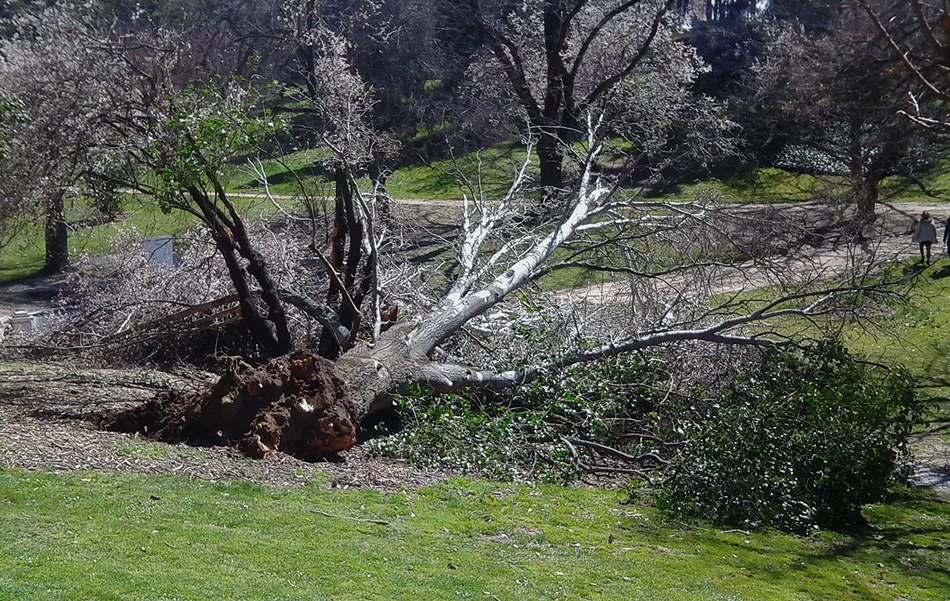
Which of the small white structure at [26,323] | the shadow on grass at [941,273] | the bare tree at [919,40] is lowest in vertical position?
the small white structure at [26,323]

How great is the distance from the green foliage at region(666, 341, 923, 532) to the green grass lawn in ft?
1.10

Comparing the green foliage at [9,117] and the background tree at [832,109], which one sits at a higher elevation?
the background tree at [832,109]

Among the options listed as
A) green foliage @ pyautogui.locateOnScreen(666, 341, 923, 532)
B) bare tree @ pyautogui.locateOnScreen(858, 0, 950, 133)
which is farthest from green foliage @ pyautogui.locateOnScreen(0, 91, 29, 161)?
bare tree @ pyautogui.locateOnScreen(858, 0, 950, 133)

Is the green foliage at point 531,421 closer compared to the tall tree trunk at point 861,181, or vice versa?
the green foliage at point 531,421

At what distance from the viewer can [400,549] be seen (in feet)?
20.8

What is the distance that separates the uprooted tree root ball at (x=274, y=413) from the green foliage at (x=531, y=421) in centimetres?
72

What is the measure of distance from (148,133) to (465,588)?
692 cm

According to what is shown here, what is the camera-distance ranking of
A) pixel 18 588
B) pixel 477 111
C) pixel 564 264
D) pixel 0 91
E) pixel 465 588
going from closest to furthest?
pixel 18 588 < pixel 465 588 < pixel 0 91 < pixel 564 264 < pixel 477 111

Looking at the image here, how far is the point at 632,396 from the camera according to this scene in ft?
36.6

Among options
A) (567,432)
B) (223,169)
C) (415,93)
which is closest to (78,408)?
(223,169)

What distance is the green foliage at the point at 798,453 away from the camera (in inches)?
338

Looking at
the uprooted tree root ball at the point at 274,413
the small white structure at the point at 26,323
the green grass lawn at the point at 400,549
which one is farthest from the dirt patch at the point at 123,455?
the small white structure at the point at 26,323

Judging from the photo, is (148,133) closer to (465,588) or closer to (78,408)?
(78,408)

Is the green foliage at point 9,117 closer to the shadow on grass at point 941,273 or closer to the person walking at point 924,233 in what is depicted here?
the person walking at point 924,233
